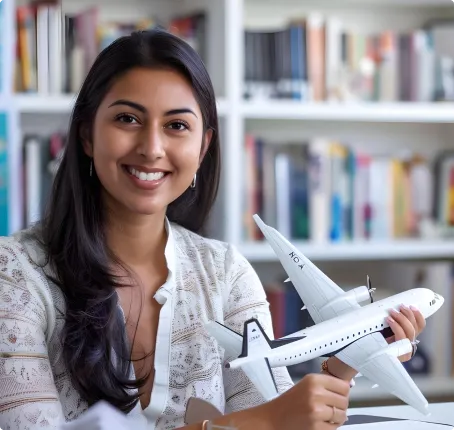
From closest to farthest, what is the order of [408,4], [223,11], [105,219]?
[105,219], [223,11], [408,4]

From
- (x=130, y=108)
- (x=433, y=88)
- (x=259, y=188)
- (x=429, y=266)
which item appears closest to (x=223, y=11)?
(x=259, y=188)

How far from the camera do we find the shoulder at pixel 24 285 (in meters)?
1.10

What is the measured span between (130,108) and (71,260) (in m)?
0.25

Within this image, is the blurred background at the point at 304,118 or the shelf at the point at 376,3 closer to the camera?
the blurred background at the point at 304,118

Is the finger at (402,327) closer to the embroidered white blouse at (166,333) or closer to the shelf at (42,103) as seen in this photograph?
the embroidered white blouse at (166,333)

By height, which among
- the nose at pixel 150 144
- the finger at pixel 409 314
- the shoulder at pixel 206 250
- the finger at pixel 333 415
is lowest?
the finger at pixel 333 415

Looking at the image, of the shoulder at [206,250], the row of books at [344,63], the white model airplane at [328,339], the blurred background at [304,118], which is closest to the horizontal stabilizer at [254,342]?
the white model airplane at [328,339]

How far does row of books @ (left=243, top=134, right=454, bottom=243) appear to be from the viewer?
2.31 metres

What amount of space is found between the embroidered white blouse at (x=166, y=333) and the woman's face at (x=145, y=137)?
163 mm

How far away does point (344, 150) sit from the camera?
238 cm

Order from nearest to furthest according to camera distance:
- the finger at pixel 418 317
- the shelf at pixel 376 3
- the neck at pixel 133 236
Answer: the finger at pixel 418 317
the neck at pixel 133 236
the shelf at pixel 376 3

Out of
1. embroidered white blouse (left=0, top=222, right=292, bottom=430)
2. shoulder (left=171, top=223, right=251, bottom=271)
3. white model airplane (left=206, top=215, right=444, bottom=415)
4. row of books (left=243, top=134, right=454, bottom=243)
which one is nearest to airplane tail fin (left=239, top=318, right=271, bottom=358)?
white model airplane (left=206, top=215, right=444, bottom=415)

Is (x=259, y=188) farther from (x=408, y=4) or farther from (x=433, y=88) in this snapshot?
(x=408, y=4)

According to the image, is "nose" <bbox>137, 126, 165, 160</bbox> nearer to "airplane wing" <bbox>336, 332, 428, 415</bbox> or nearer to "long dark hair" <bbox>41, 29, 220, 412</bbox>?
"long dark hair" <bbox>41, 29, 220, 412</bbox>
